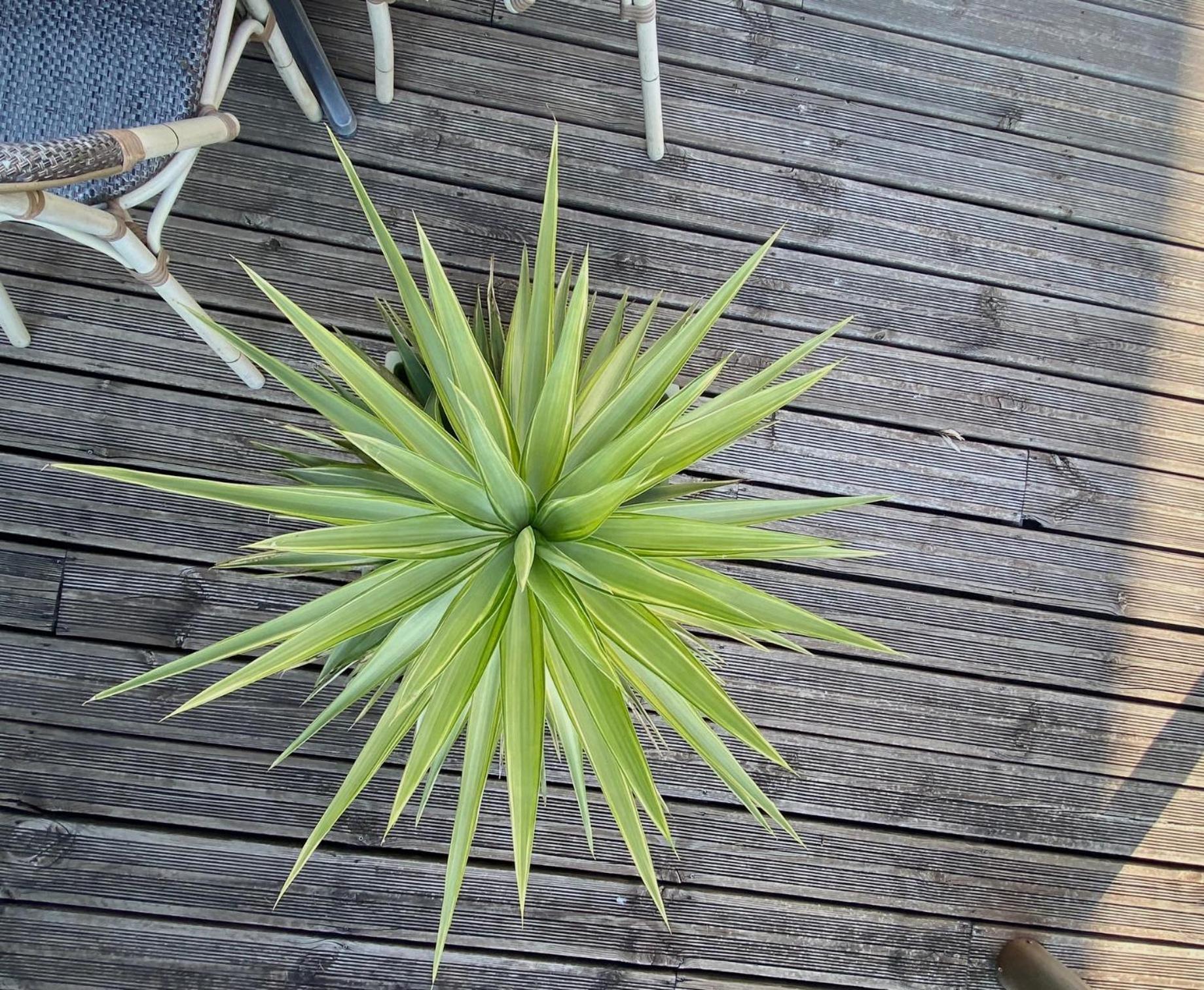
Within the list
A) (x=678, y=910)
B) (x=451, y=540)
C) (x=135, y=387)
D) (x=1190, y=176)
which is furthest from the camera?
(x=1190, y=176)

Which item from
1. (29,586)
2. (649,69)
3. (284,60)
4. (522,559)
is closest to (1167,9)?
(649,69)

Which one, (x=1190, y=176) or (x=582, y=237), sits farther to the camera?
(x=1190, y=176)

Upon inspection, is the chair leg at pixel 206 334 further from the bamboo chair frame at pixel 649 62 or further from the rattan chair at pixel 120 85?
the bamboo chair frame at pixel 649 62

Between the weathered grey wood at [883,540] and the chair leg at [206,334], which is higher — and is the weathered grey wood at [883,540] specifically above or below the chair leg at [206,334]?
below

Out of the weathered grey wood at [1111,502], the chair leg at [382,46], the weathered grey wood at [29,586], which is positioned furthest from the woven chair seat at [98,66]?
the weathered grey wood at [1111,502]

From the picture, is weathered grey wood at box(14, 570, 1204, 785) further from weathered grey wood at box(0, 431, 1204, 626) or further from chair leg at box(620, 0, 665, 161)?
chair leg at box(620, 0, 665, 161)

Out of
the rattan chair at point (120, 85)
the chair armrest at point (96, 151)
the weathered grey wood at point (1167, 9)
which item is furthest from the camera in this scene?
the weathered grey wood at point (1167, 9)

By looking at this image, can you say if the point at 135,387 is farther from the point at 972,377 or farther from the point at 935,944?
the point at 935,944

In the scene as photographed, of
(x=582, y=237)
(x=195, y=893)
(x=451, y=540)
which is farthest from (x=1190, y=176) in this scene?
(x=195, y=893)
